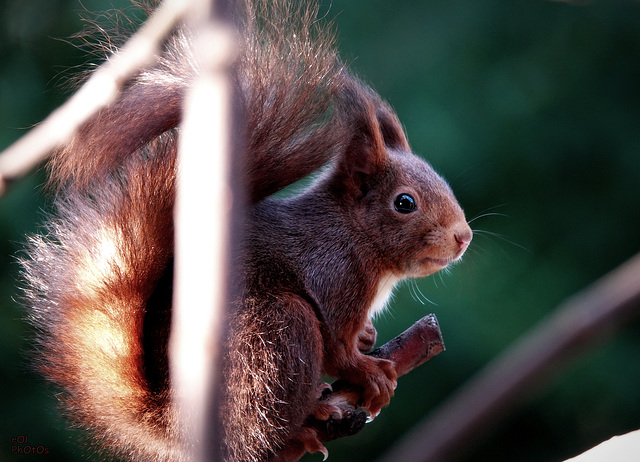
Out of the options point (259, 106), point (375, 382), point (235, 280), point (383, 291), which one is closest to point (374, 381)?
point (375, 382)

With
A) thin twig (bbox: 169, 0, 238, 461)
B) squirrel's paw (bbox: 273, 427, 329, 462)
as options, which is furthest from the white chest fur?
thin twig (bbox: 169, 0, 238, 461)

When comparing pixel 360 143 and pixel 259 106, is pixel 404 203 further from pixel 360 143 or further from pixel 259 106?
pixel 259 106

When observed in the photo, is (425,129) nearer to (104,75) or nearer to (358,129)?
(358,129)

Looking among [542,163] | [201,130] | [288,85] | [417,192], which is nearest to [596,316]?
[201,130]

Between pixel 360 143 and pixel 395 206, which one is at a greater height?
pixel 360 143

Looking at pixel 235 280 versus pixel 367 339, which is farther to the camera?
pixel 367 339

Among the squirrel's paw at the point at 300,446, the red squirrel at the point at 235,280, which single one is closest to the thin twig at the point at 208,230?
the red squirrel at the point at 235,280

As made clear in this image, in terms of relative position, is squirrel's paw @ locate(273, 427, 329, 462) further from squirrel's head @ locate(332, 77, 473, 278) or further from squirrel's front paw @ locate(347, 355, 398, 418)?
squirrel's head @ locate(332, 77, 473, 278)
